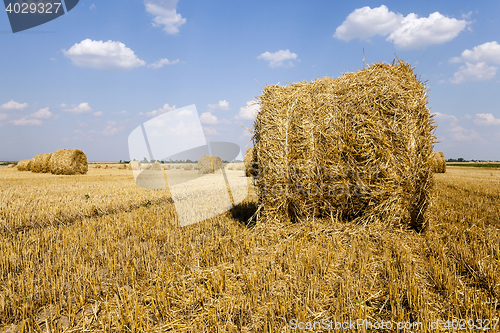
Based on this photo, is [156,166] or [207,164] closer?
[207,164]

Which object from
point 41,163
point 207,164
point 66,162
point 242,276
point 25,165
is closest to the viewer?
point 242,276

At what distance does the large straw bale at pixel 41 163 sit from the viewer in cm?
1814

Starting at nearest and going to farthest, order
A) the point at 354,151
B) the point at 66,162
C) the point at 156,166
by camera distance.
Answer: the point at 354,151 < the point at 66,162 < the point at 156,166

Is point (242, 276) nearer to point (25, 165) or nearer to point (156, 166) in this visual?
point (156, 166)

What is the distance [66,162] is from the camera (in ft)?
54.6

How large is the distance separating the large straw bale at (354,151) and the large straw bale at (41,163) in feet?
65.9

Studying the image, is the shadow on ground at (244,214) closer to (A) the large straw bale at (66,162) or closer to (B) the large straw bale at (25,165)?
(A) the large straw bale at (66,162)

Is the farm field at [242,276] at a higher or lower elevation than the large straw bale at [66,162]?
lower

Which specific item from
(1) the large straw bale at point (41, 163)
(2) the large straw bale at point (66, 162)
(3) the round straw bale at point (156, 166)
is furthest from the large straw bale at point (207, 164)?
(1) the large straw bale at point (41, 163)

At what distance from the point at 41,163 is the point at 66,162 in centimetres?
360

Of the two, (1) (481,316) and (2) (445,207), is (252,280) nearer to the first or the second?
(1) (481,316)

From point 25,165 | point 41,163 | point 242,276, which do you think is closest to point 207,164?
point 41,163

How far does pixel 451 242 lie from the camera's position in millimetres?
3635

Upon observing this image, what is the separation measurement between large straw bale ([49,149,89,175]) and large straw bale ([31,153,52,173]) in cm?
150
